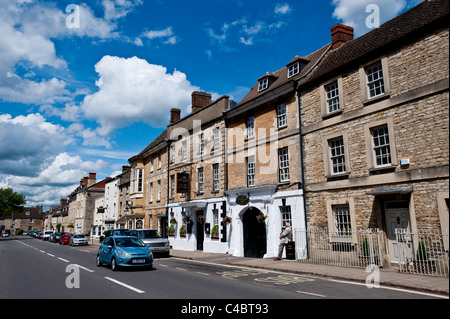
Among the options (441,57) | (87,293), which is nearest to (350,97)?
(441,57)

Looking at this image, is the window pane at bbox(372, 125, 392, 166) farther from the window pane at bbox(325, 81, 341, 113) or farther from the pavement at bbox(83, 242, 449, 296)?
the pavement at bbox(83, 242, 449, 296)

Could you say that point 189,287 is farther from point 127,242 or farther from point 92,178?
point 92,178

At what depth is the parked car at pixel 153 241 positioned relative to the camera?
2036 cm

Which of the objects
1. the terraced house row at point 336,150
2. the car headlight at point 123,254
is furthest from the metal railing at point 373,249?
the car headlight at point 123,254

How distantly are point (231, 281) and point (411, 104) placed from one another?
9.52 metres

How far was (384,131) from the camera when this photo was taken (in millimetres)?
13969

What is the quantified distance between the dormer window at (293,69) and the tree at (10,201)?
311ft

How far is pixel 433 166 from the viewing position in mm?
11922

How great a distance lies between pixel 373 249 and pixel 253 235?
27.6ft

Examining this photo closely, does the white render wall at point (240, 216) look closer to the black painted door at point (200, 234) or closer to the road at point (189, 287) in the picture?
the black painted door at point (200, 234)

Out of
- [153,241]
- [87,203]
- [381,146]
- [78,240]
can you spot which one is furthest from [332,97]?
[87,203]
